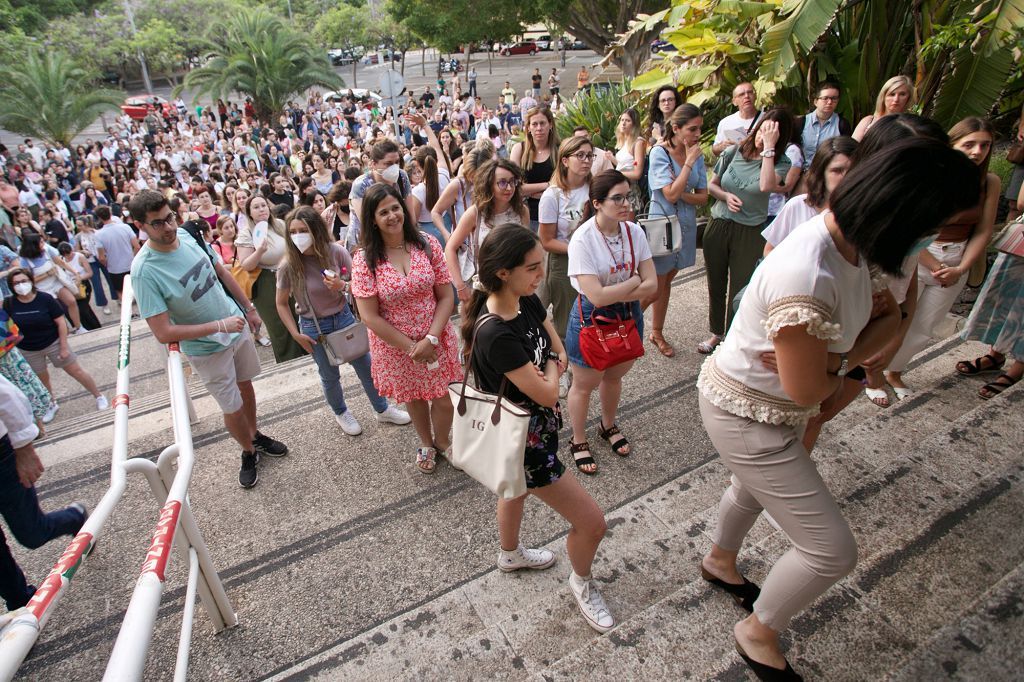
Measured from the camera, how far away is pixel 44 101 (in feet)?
79.2

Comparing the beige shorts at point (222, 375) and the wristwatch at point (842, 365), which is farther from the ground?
the wristwatch at point (842, 365)

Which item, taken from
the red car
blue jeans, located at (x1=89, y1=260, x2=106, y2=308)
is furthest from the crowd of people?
the red car

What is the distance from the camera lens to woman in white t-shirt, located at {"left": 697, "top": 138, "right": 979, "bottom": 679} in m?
1.72

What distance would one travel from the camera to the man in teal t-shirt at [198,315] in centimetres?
354

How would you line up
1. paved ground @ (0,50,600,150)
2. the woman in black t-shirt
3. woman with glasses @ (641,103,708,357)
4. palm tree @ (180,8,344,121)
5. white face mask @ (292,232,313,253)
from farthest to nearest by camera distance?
1. paved ground @ (0,50,600,150)
2. palm tree @ (180,8,344,121)
3. woman with glasses @ (641,103,708,357)
4. white face mask @ (292,232,313,253)
5. the woman in black t-shirt

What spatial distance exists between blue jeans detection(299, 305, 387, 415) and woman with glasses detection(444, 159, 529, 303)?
2.77 feet

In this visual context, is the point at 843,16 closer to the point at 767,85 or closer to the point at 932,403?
the point at 767,85

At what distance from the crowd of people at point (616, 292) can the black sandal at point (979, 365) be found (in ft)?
0.05

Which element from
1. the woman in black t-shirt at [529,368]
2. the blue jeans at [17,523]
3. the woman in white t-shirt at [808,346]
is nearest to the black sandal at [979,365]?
the woman in white t-shirt at [808,346]

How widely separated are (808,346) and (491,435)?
1.20 m

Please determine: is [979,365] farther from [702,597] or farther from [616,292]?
[702,597]

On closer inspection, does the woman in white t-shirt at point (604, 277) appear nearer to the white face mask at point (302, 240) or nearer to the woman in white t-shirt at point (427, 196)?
the white face mask at point (302, 240)

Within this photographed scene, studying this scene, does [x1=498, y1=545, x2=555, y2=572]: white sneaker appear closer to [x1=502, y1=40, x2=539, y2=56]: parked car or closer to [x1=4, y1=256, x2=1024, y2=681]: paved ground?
[x1=4, y1=256, x2=1024, y2=681]: paved ground

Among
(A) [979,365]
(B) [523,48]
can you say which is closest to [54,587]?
(A) [979,365]
